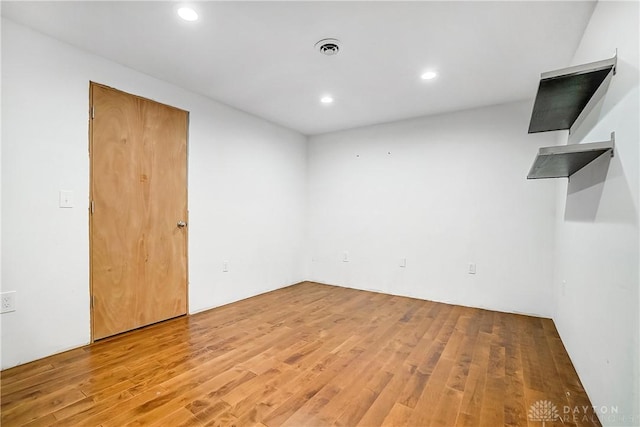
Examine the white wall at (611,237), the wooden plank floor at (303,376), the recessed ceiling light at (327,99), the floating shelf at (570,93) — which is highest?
the recessed ceiling light at (327,99)

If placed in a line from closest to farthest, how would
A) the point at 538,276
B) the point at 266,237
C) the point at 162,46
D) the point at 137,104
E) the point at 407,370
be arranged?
the point at 407,370 → the point at 162,46 → the point at 137,104 → the point at 538,276 → the point at 266,237

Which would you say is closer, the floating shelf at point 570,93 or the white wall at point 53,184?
the floating shelf at point 570,93

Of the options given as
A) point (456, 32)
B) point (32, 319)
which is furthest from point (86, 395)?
point (456, 32)

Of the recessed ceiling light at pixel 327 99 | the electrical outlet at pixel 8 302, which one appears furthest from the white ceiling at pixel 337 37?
the electrical outlet at pixel 8 302

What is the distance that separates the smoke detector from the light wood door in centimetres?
171

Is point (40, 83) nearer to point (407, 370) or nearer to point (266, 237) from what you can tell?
point (266, 237)

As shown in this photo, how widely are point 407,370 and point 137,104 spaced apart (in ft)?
10.6

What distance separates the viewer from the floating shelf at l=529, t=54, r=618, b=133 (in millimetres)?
1449

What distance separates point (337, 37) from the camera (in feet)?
7.06

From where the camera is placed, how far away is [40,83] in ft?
7.13

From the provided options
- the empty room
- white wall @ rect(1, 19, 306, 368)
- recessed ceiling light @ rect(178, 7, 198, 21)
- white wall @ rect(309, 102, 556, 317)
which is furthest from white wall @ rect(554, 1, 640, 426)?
white wall @ rect(1, 19, 306, 368)

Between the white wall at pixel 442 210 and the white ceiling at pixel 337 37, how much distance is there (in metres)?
0.57

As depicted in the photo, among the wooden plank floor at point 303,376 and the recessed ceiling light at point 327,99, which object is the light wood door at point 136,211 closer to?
the wooden plank floor at point 303,376

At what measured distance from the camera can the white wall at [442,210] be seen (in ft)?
10.8
